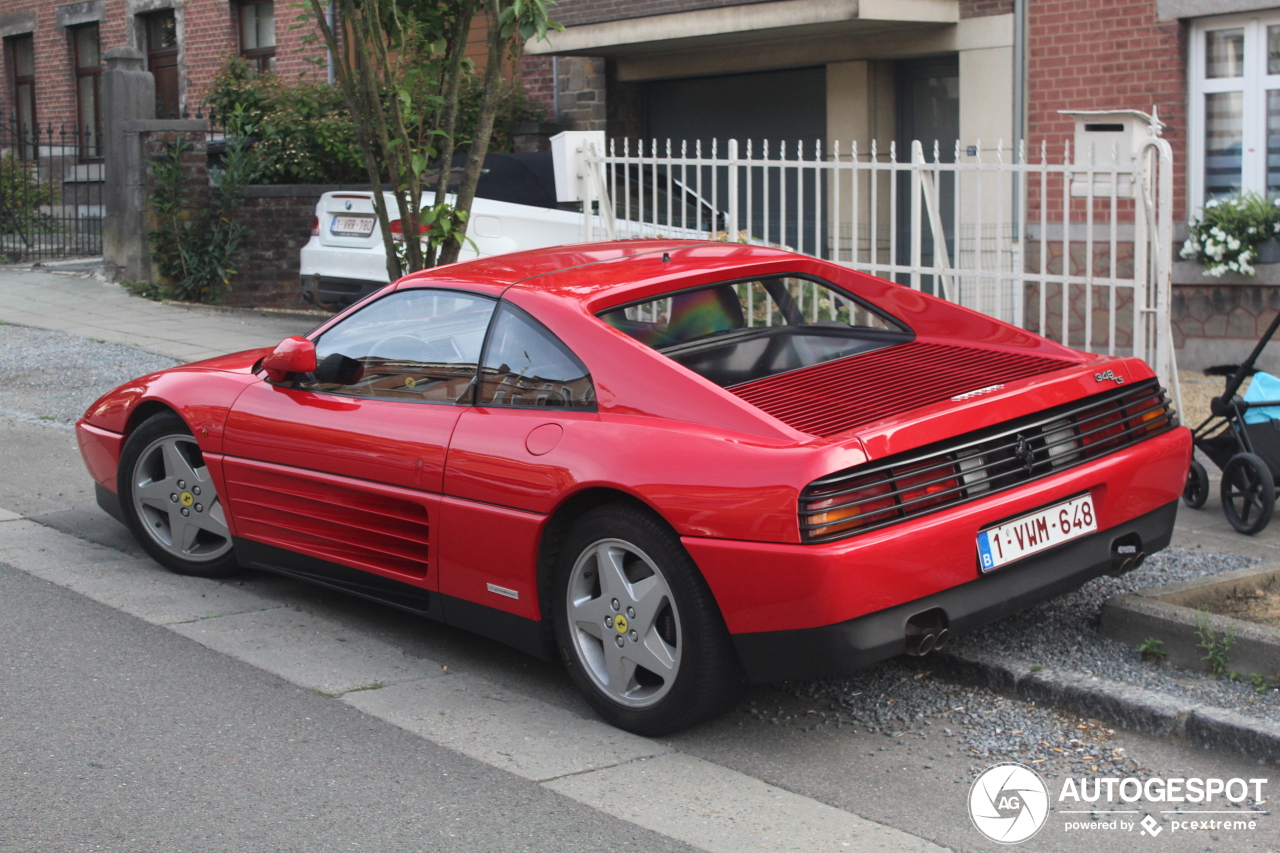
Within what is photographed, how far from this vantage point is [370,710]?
4.45 metres

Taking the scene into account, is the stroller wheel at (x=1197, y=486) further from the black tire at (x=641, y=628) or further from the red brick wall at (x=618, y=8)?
the red brick wall at (x=618, y=8)

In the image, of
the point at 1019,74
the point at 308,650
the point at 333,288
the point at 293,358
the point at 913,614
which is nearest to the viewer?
the point at 913,614

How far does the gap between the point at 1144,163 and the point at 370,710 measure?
5136mm

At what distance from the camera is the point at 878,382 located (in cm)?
459

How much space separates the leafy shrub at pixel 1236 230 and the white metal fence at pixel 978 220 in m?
0.64

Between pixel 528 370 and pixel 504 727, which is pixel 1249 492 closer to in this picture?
pixel 528 370

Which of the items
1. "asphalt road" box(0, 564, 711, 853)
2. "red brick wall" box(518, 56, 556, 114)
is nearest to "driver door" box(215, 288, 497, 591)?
"asphalt road" box(0, 564, 711, 853)

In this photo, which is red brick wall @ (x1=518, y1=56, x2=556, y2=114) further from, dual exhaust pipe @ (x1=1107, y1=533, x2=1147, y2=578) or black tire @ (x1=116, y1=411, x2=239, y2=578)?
dual exhaust pipe @ (x1=1107, y1=533, x2=1147, y2=578)

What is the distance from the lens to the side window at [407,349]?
4891 millimetres

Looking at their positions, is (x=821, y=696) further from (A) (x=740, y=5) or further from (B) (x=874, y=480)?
(A) (x=740, y=5)

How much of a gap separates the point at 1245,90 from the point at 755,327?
25.9 ft

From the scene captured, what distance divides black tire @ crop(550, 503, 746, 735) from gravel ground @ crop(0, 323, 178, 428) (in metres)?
6.38

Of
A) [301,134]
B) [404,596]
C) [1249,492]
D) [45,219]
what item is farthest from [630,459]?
[45,219]

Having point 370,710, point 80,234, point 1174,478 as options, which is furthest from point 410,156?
point 80,234
